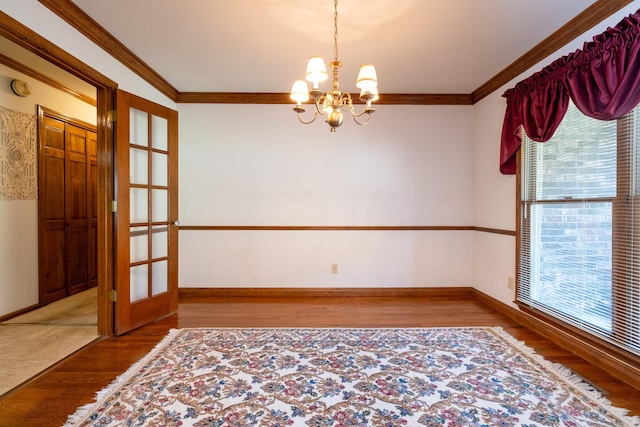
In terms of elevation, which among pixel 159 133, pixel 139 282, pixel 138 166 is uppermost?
pixel 159 133

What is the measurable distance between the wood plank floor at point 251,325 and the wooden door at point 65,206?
162 cm

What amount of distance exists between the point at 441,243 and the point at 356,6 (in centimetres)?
284

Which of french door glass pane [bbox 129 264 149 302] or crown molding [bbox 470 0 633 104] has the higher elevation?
crown molding [bbox 470 0 633 104]

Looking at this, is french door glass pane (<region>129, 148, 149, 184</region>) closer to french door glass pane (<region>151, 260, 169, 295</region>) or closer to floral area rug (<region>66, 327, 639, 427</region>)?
french door glass pane (<region>151, 260, 169, 295</region>)

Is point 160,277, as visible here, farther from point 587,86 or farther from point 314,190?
point 587,86

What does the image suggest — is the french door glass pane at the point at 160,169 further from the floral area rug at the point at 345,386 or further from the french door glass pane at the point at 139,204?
the floral area rug at the point at 345,386

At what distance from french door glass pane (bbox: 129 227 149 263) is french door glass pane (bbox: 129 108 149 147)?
0.84 metres

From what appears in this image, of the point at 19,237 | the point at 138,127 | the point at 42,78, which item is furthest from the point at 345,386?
the point at 42,78

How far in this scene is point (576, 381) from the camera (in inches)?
76.5

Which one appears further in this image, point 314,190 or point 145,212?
point 314,190

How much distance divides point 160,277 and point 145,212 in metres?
0.69

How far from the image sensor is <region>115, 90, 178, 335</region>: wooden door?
2668mm

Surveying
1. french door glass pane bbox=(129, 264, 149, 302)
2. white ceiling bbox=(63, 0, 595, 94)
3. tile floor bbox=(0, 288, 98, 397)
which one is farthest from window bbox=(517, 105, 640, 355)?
tile floor bbox=(0, 288, 98, 397)

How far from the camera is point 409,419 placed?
1.61 meters
